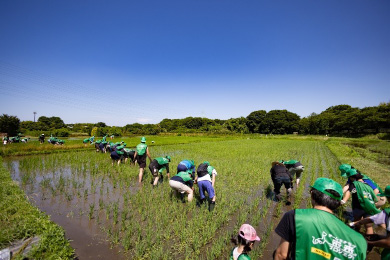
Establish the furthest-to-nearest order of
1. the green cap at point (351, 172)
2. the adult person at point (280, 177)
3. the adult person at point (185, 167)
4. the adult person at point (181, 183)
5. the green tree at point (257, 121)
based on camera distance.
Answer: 1. the green tree at point (257, 121)
2. the adult person at point (185, 167)
3. the adult person at point (280, 177)
4. the adult person at point (181, 183)
5. the green cap at point (351, 172)

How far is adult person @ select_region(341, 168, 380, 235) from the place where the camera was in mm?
3457

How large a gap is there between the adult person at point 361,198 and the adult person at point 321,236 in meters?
2.30

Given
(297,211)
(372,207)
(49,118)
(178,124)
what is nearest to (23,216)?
(297,211)

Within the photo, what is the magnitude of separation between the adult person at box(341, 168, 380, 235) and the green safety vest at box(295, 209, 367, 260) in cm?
234

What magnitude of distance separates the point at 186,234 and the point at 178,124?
74347mm

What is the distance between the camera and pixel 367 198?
11.3 ft

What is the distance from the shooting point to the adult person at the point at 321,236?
57.4 inches

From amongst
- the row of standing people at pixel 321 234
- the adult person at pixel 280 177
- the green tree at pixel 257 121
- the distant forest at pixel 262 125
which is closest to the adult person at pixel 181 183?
the adult person at pixel 280 177

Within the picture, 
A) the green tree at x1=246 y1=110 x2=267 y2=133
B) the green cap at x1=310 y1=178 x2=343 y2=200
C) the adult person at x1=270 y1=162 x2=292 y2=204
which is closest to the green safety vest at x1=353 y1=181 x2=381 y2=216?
the adult person at x1=270 y1=162 x2=292 y2=204

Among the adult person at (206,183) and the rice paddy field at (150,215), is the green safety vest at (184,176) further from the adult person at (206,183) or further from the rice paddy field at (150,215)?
the rice paddy field at (150,215)

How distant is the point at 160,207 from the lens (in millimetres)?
5059

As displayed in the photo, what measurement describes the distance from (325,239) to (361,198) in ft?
9.81

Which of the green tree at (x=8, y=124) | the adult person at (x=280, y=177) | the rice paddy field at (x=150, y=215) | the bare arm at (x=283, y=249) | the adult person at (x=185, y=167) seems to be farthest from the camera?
the green tree at (x=8, y=124)

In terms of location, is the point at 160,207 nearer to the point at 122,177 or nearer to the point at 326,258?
Result: the point at 122,177
